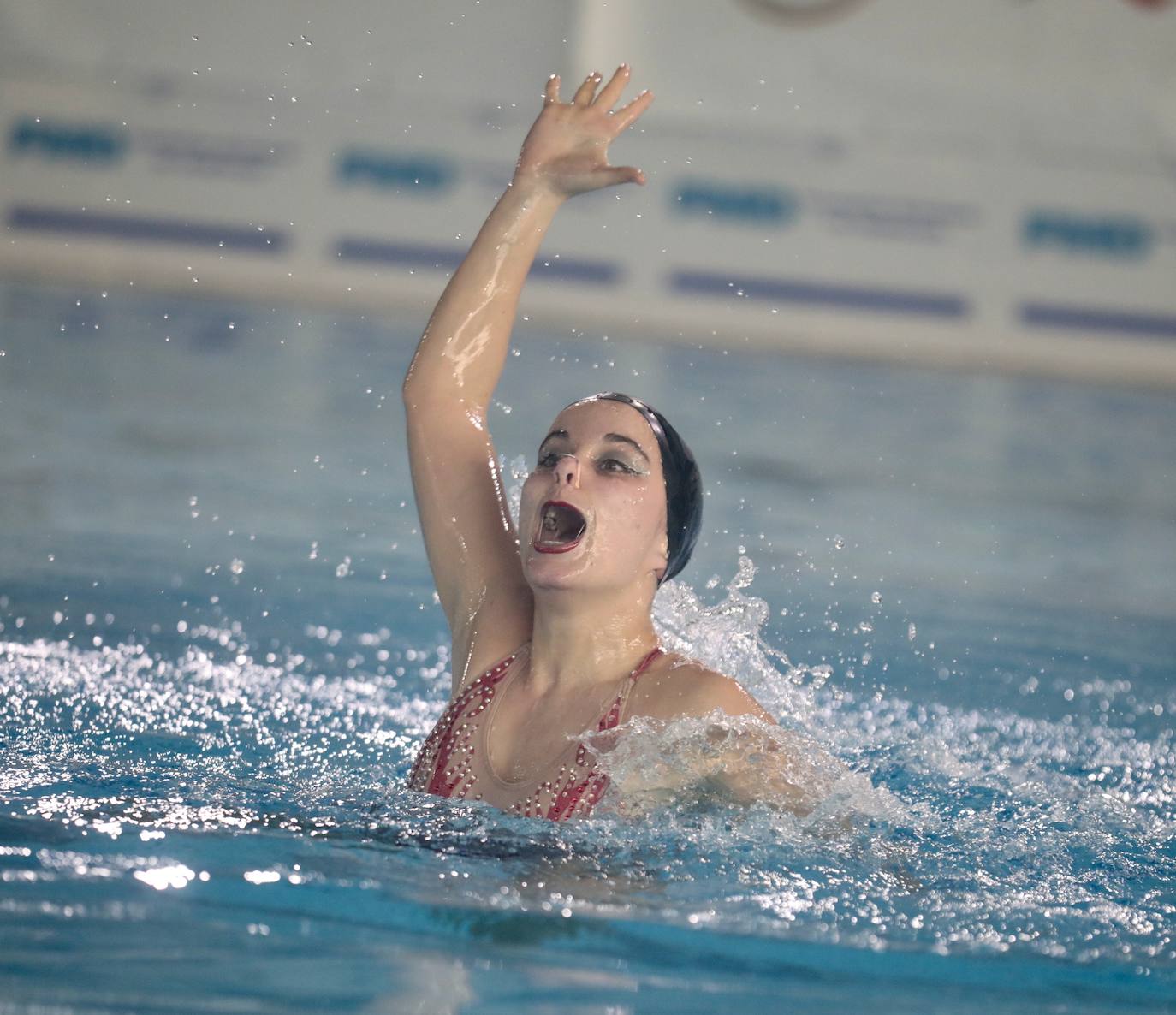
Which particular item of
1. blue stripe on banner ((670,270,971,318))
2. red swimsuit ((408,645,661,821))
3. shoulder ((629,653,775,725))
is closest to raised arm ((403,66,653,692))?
red swimsuit ((408,645,661,821))

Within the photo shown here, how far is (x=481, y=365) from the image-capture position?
344 cm

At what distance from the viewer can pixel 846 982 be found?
2.46 metres

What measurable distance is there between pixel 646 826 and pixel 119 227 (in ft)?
43.2

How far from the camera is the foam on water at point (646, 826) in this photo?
2.66 metres

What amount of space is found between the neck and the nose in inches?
8.3

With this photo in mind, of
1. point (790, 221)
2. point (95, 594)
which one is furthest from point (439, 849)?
point (790, 221)

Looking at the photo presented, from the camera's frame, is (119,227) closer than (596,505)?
No

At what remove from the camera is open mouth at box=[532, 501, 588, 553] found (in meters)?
2.88

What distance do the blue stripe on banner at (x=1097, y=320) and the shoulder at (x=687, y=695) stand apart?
42.8ft

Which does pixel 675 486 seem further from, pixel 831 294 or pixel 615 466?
pixel 831 294

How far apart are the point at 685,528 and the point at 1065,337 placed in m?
12.9

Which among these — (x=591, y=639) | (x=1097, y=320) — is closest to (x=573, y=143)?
(x=591, y=639)

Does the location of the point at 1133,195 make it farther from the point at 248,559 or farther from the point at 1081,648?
the point at 248,559

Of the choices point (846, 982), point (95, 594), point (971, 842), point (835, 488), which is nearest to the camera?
point (846, 982)
